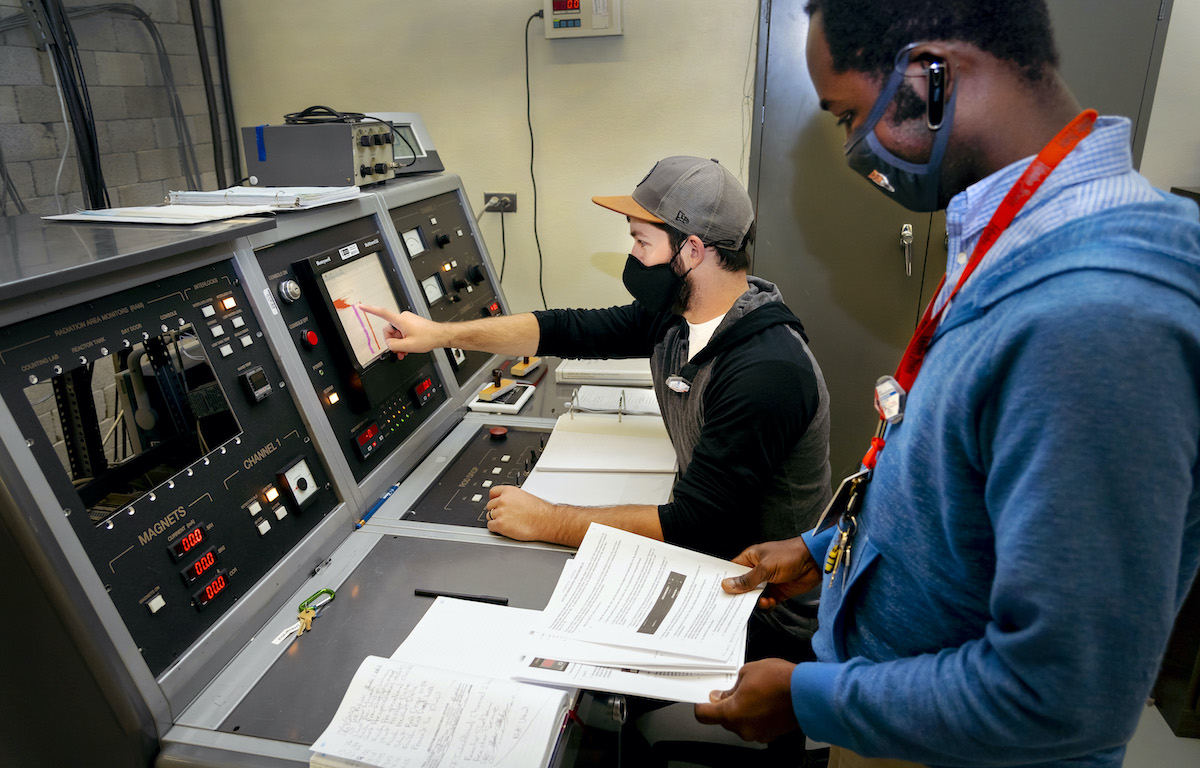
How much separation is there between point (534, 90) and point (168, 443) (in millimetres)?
1979

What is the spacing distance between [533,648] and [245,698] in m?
0.41

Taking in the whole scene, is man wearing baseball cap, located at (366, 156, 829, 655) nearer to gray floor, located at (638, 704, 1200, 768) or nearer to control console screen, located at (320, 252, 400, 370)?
control console screen, located at (320, 252, 400, 370)

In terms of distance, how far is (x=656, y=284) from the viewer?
163 cm

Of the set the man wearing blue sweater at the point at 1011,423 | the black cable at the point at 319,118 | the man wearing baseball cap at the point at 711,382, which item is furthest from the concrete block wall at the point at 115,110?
the man wearing blue sweater at the point at 1011,423

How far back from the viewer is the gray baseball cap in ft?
5.14

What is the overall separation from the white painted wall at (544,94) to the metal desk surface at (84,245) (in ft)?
Result: 5.18

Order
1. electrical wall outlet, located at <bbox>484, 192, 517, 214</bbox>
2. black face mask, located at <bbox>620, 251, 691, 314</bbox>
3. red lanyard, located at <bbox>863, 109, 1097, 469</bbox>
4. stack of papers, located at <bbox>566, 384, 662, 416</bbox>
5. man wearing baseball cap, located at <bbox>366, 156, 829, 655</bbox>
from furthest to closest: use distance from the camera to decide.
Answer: electrical wall outlet, located at <bbox>484, 192, 517, 214</bbox>, stack of papers, located at <bbox>566, 384, 662, 416</bbox>, black face mask, located at <bbox>620, 251, 691, 314</bbox>, man wearing baseball cap, located at <bbox>366, 156, 829, 655</bbox>, red lanyard, located at <bbox>863, 109, 1097, 469</bbox>

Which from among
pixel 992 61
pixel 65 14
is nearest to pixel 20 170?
pixel 65 14

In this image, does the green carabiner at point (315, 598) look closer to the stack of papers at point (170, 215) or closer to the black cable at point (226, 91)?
the stack of papers at point (170, 215)

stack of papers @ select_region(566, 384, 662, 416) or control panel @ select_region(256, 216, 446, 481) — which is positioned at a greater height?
control panel @ select_region(256, 216, 446, 481)

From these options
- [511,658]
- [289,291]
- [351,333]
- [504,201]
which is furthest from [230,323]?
[504,201]

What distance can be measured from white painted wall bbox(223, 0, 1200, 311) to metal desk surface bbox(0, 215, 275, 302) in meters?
1.58

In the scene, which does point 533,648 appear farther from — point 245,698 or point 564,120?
point 564,120

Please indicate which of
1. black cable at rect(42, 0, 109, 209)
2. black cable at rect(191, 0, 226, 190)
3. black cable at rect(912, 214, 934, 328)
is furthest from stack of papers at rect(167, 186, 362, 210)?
black cable at rect(912, 214, 934, 328)
